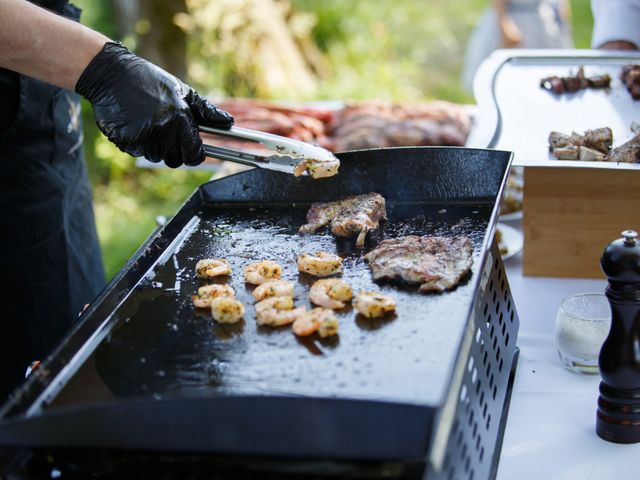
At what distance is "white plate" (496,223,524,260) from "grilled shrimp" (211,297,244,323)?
1.29m

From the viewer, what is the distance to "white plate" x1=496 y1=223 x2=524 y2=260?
288cm

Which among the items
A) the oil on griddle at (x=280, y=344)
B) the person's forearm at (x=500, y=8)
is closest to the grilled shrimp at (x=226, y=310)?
the oil on griddle at (x=280, y=344)

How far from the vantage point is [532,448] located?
192cm

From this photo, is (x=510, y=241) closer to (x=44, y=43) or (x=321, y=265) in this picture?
(x=321, y=265)

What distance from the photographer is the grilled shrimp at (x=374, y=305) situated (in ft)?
5.94

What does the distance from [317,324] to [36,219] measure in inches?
59.2

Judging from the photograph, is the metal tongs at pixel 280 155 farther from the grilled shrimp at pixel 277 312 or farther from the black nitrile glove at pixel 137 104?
the grilled shrimp at pixel 277 312

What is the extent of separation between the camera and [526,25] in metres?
6.00

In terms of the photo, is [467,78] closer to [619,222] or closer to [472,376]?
[619,222]

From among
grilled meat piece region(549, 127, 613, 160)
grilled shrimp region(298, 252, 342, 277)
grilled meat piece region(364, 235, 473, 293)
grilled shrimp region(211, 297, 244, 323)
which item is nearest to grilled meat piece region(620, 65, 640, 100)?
grilled meat piece region(549, 127, 613, 160)

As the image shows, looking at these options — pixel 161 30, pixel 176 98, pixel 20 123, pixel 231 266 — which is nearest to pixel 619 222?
pixel 231 266

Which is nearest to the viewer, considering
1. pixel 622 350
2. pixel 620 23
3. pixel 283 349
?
pixel 283 349

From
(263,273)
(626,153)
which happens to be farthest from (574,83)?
(263,273)

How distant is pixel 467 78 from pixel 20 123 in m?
4.49
